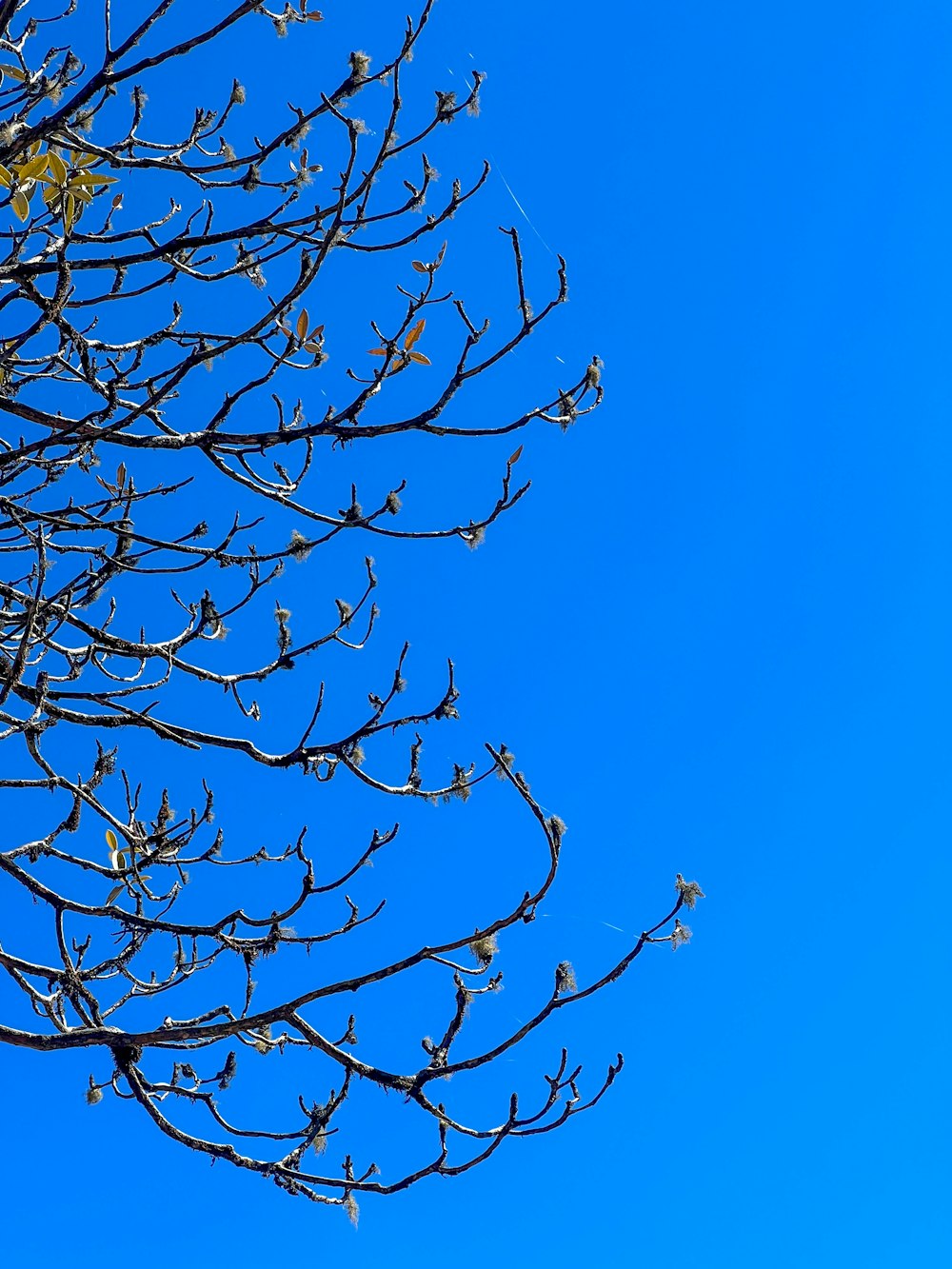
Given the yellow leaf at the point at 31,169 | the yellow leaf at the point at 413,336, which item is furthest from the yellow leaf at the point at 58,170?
the yellow leaf at the point at 413,336

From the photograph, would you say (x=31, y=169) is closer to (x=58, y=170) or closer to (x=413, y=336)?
(x=58, y=170)

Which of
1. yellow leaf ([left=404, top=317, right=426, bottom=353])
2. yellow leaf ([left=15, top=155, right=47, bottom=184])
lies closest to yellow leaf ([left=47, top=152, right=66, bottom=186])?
yellow leaf ([left=15, top=155, right=47, bottom=184])

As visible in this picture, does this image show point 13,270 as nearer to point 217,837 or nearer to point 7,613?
point 7,613

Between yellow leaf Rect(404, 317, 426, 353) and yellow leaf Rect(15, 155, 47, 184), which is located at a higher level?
yellow leaf Rect(15, 155, 47, 184)

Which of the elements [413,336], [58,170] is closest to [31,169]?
[58,170]

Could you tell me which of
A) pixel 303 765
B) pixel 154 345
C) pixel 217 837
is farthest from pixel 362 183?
pixel 217 837

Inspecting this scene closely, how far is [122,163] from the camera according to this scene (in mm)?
3836

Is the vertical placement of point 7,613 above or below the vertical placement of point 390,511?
above

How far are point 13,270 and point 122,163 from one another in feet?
2.28

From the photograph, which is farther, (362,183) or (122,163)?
(122,163)

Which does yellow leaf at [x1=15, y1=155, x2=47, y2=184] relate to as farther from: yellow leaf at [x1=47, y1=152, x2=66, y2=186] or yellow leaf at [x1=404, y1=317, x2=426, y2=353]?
yellow leaf at [x1=404, y1=317, x2=426, y2=353]

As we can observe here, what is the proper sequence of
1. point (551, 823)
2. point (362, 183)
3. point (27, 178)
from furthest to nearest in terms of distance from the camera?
point (27, 178) < point (362, 183) < point (551, 823)

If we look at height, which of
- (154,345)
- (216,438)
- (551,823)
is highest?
(154,345)

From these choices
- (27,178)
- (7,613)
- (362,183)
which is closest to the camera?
(362,183)
